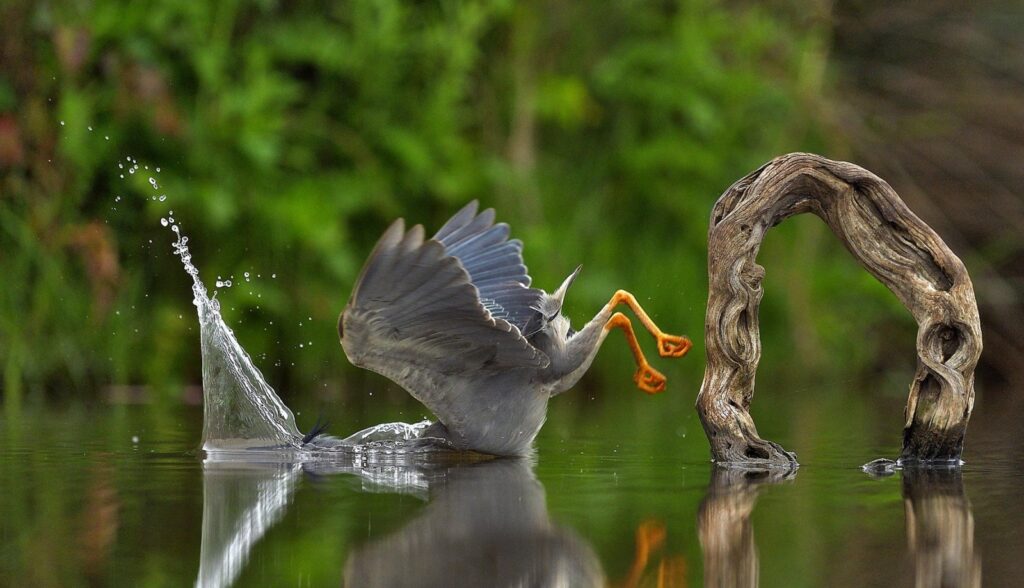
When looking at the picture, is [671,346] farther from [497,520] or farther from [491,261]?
[497,520]

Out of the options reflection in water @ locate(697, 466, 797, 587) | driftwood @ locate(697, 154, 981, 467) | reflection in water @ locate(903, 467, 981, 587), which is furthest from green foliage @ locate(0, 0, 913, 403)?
reflection in water @ locate(903, 467, 981, 587)

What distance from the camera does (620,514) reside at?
153 inches

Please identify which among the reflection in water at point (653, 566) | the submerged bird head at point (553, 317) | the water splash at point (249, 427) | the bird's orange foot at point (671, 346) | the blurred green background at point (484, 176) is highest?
the blurred green background at point (484, 176)

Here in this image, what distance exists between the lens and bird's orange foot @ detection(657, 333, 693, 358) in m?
5.06

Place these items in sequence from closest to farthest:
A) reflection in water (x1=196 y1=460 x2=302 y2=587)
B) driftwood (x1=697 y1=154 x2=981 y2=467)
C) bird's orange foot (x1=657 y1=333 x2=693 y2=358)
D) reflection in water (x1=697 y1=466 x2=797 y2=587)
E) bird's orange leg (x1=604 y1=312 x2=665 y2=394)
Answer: reflection in water (x1=697 y1=466 x2=797 y2=587) → reflection in water (x1=196 y1=460 x2=302 y2=587) → driftwood (x1=697 y1=154 x2=981 y2=467) → bird's orange foot (x1=657 y1=333 x2=693 y2=358) → bird's orange leg (x1=604 y1=312 x2=665 y2=394)

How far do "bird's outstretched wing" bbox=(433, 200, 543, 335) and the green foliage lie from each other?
353cm

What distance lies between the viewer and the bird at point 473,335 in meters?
4.52

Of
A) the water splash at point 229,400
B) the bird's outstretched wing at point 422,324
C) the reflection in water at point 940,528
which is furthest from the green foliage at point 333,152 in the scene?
the reflection in water at point 940,528

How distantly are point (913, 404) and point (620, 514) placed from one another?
143 cm

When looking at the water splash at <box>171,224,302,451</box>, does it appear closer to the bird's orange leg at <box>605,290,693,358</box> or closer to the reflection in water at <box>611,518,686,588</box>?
the bird's orange leg at <box>605,290,693,358</box>

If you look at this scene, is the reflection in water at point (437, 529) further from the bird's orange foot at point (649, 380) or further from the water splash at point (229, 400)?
the bird's orange foot at point (649, 380)

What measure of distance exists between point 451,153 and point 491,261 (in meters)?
4.14

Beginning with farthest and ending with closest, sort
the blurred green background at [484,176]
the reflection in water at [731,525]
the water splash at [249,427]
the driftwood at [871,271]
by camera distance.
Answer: the blurred green background at [484,176], the water splash at [249,427], the driftwood at [871,271], the reflection in water at [731,525]

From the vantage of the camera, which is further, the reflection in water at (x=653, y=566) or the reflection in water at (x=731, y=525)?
the reflection in water at (x=731, y=525)
